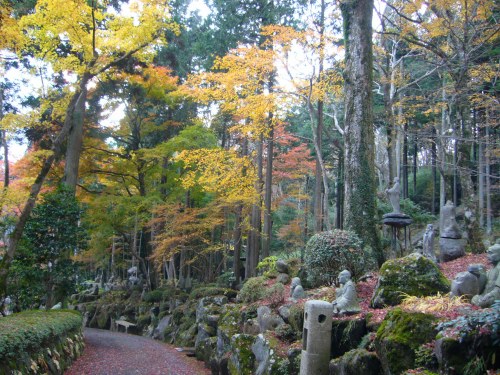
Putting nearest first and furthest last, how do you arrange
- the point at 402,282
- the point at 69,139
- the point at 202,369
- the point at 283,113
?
the point at 402,282 < the point at 202,369 < the point at 283,113 < the point at 69,139

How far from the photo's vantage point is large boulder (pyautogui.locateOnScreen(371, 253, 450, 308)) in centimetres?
571

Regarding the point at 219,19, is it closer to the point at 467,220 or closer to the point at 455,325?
the point at 467,220

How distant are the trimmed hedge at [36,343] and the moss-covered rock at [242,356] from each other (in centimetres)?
339

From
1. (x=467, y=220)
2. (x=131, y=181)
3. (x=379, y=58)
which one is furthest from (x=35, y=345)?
(x=379, y=58)

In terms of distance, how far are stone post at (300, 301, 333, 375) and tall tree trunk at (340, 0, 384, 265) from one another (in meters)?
3.55

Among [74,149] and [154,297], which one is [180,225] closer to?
[154,297]

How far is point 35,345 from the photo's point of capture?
6801 millimetres

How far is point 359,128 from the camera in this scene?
9.35m

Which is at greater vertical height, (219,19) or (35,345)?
(219,19)

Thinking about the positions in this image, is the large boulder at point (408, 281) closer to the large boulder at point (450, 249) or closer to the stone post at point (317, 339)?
the stone post at point (317, 339)

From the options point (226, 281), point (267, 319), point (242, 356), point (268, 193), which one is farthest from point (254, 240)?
point (242, 356)

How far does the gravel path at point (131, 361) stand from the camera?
9461mm

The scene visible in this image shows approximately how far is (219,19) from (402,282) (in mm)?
13886

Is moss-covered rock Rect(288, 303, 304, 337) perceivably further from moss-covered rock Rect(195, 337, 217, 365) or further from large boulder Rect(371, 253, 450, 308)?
moss-covered rock Rect(195, 337, 217, 365)
